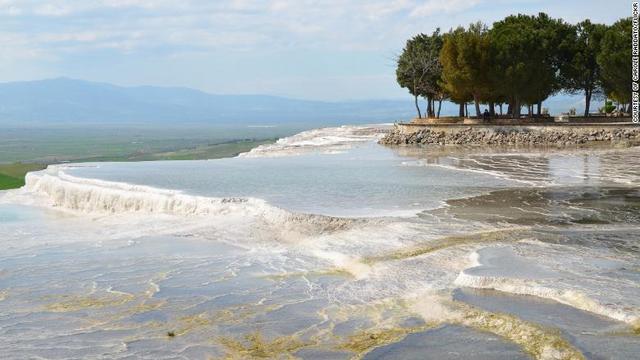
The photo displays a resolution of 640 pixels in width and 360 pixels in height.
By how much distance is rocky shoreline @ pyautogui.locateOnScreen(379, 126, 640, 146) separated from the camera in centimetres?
4653

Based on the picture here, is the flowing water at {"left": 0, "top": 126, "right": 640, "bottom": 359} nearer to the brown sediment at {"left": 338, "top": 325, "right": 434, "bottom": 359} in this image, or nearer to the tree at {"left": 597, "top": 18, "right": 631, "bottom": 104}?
the brown sediment at {"left": 338, "top": 325, "right": 434, "bottom": 359}

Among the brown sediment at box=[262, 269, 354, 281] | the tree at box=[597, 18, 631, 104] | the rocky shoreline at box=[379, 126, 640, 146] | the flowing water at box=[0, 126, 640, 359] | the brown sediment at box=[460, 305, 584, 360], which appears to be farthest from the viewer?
the tree at box=[597, 18, 631, 104]

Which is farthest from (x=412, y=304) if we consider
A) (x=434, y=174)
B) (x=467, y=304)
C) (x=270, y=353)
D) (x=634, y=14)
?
(x=634, y=14)

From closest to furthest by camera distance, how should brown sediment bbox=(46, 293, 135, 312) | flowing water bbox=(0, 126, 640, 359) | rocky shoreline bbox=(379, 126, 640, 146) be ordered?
1. flowing water bbox=(0, 126, 640, 359)
2. brown sediment bbox=(46, 293, 135, 312)
3. rocky shoreline bbox=(379, 126, 640, 146)

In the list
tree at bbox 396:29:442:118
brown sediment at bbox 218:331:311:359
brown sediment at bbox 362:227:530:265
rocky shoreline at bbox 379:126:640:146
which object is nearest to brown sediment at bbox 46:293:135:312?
brown sediment at bbox 218:331:311:359

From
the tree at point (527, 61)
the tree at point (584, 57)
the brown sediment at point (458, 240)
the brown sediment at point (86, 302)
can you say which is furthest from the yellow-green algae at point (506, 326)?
the tree at point (584, 57)

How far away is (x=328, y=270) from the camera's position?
555 inches

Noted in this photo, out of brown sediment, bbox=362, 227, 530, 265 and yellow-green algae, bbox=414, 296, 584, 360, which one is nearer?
yellow-green algae, bbox=414, 296, 584, 360

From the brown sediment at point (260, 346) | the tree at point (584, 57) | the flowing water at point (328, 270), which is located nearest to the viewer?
the brown sediment at point (260, 346)

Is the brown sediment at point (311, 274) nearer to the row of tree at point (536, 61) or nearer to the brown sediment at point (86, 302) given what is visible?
the brown sediment at point (86, 302)

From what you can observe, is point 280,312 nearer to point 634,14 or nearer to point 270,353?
point 270,353

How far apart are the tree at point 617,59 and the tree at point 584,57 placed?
172cm

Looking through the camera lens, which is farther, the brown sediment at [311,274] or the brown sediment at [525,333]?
the brown sediment at [311,274]

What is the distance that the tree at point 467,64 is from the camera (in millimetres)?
52594
